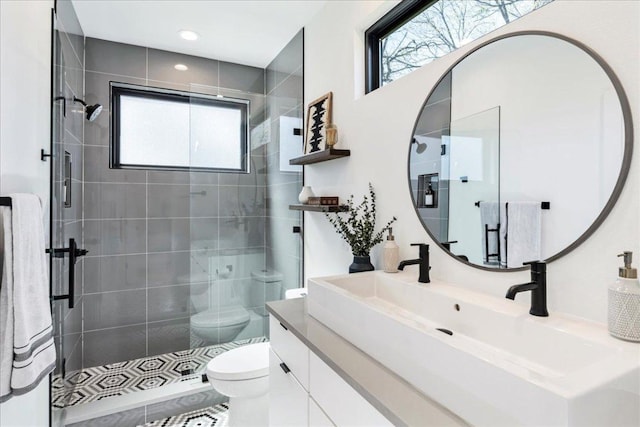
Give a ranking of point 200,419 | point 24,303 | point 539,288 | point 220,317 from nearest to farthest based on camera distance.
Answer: point 539,288 → point 24,303 → point 200,419 → point 220,317

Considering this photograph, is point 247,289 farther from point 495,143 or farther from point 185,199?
point 495,143

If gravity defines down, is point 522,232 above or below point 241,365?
above

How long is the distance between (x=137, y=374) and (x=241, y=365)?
125cm

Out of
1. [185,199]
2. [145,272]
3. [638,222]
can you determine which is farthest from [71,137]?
[638,222]

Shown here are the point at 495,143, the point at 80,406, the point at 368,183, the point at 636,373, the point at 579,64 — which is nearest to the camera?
the point at 636,373

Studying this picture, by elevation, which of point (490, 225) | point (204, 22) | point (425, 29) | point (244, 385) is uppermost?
point (204, 22)

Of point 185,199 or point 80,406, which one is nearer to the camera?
point 80,406

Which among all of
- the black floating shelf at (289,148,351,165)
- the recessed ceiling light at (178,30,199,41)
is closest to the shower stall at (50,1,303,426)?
the recessed ceiling light at (178,30,199,41)

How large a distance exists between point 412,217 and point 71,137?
220cm

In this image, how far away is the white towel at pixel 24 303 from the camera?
3.40ft

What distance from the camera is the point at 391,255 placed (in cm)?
153

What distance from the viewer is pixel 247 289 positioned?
2758mm

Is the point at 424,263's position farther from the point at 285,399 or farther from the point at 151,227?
the point at 151,227

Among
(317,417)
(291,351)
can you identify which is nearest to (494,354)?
(317,417)
